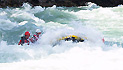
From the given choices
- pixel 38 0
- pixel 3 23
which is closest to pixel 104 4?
pixel 38 0

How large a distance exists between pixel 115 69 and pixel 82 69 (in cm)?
72

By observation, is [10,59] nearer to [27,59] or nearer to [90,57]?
[27,59]

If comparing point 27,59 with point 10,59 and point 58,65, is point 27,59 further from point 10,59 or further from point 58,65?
point 58,65

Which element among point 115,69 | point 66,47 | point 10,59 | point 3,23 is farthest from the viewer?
point 3,23

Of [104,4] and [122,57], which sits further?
[104,4]

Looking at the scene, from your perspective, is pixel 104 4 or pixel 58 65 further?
pixel 104 4

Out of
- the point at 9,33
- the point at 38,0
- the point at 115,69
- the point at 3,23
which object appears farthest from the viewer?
the point at 38,0

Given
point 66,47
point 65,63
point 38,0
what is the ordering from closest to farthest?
point 65,63 → point 66,47 → point 38,0

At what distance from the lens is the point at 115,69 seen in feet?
19.4

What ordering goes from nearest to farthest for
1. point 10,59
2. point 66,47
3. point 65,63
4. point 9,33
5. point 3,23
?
point 65,63
point 10,59
point 66,47
point 9,33
point 3,23

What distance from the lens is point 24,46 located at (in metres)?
7.96

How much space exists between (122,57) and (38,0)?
28.4 m

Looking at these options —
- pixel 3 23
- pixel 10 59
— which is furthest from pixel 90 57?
pixel 3 23

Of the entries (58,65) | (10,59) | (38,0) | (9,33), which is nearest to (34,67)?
(58,65)
